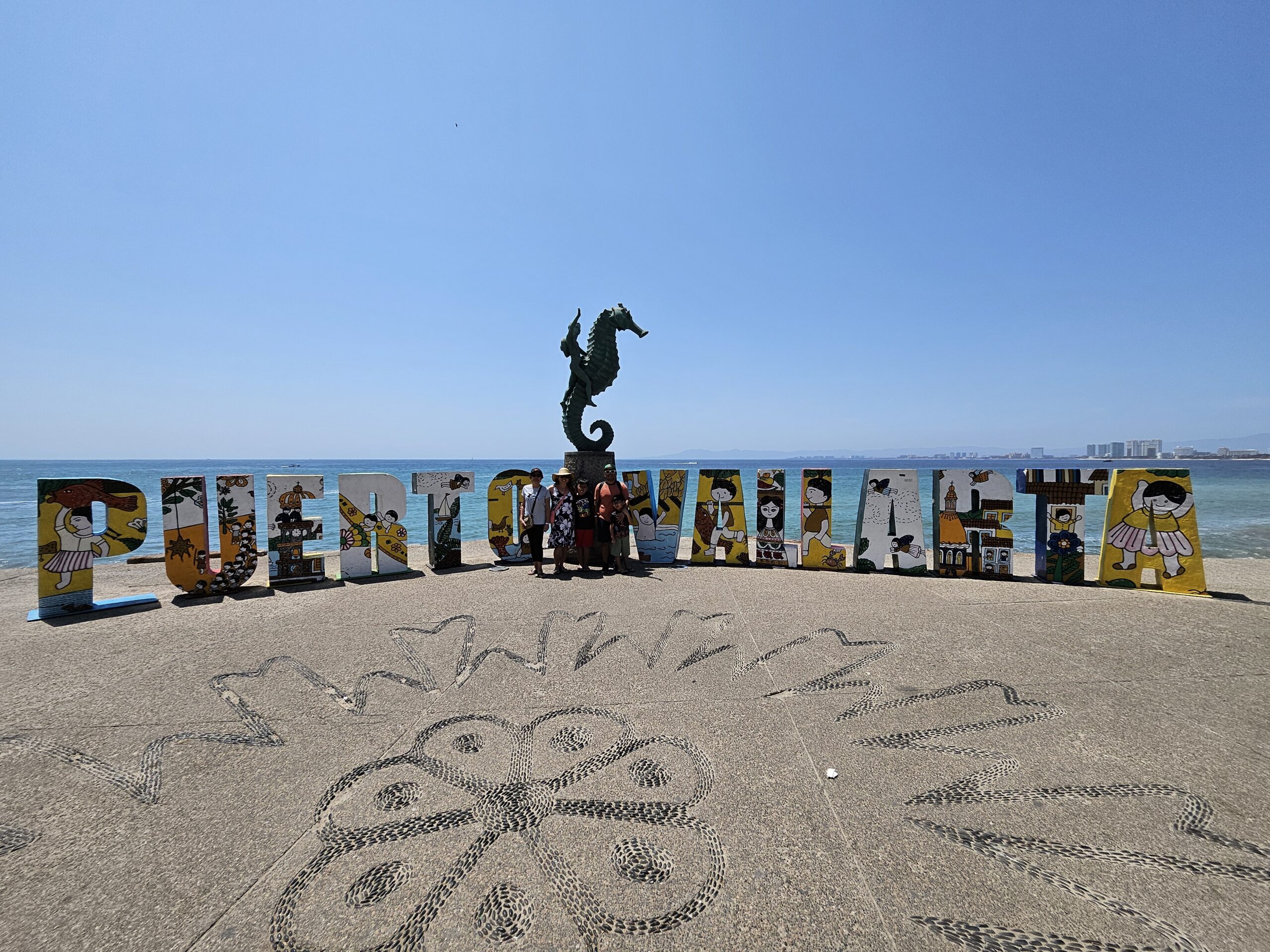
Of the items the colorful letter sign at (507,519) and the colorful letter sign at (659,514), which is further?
the colorful letter sign at (507,519)

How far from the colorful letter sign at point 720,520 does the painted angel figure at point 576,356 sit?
9.79 feet

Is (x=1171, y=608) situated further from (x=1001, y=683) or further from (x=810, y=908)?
(x=810, y=908)

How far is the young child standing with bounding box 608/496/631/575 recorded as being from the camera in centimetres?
968

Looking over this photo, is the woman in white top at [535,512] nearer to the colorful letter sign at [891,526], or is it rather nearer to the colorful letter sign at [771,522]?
the colorful letter sign at [771,522]

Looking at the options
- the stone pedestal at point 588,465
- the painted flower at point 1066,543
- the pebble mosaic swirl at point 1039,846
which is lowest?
the pebble mosaic swirl at point 1039,846

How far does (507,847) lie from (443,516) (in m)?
7.99

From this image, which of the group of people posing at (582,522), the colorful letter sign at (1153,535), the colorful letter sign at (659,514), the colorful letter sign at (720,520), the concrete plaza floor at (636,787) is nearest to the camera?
the concrete plaza floor at (636,787)

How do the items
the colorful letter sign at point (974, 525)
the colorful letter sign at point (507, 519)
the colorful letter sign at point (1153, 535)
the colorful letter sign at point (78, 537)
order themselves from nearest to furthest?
the colorful letter sign at point (78, 537) → the colorful letter sign at point (1153, 535) → the colorful letter sign at point (974, 525) → the colorful letter sign at point (507, 519)

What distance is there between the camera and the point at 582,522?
383 inches

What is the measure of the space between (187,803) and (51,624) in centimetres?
570

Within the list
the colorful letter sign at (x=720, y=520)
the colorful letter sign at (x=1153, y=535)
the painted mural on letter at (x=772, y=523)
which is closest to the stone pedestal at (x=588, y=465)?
the colorful letter sign at (x=720, y=520)

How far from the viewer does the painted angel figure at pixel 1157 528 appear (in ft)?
26.2

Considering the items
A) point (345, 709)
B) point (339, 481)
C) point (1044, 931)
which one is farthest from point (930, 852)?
point (339, 481)

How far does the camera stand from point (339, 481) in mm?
9289
